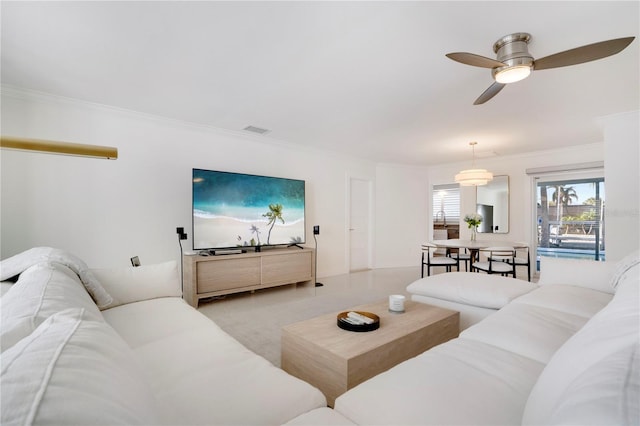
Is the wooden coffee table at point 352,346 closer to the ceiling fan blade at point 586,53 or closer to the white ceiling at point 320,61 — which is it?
the ceiling fan blade at point 586,53

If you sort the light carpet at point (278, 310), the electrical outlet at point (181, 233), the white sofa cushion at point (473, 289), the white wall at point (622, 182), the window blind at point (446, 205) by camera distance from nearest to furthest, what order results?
the white sofa cushion at point (473, 289), the light carpet at point (278, 310), the white wall at point (622, 182), the electrical outlet at point (181, 233), the window blind at point (446, 205)

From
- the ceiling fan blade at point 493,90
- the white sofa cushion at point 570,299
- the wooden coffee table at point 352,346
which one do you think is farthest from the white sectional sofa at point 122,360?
the ceiling fan blade at point 493,90

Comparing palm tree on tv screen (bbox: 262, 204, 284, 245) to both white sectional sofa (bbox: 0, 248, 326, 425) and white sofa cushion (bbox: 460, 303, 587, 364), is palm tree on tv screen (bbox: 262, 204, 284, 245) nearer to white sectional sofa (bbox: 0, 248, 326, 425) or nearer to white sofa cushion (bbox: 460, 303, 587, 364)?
white sectional sofa (bbox: 0, 248, 326, 425)

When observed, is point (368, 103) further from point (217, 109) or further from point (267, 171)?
point (267, 171)

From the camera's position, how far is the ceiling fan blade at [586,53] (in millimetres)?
1704

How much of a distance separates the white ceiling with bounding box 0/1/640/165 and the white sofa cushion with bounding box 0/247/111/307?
1.53m

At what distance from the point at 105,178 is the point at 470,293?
13.4 ft

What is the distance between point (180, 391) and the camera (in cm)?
115

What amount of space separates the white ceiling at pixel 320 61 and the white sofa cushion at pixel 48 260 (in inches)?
60.1

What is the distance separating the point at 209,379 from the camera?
48.6 inches

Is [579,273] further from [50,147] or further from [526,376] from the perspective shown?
[50,147]

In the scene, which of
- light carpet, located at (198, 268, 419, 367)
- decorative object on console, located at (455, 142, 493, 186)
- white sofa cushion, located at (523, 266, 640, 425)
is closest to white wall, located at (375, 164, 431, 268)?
light carpet, located at (198, 268, 419, 367)

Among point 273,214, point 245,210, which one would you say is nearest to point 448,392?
point 245,210

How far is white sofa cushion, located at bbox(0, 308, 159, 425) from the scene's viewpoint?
400 millimetres
